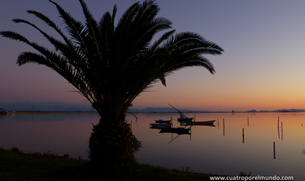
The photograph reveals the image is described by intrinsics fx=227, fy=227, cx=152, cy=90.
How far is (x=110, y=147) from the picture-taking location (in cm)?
834

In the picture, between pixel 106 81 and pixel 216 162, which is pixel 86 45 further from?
pixel 216 162

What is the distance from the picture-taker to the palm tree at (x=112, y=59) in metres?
8.30

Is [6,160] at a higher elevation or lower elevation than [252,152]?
higher

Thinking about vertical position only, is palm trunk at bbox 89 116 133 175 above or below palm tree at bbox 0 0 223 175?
below

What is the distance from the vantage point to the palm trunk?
8320 millimetres

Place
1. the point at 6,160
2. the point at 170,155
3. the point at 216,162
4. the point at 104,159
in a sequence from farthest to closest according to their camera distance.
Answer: the point at 170,155 < the point at 216,162 < the point at 6,160 < the point at 104,159

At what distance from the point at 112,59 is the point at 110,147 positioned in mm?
3249

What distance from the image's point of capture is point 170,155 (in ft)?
87.7

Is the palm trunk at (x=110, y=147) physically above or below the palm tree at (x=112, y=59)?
below

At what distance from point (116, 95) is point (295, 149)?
31981 mm

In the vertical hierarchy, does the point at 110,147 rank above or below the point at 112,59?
below

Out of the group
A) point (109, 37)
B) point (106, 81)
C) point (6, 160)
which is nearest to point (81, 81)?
point (106, 81)

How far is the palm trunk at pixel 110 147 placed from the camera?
8320 millimetres

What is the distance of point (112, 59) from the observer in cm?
848
